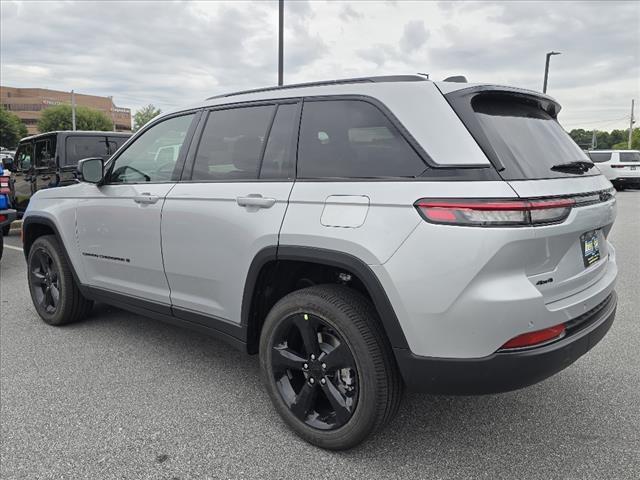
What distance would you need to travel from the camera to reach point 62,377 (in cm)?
349

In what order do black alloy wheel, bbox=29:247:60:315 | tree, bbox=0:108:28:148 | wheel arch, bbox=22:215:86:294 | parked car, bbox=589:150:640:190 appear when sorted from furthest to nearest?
tree, bbox=0:108:28:148 < parked car, bbox=589:150:640:190 < black alloy wheel, bbox=29:247:60:315 < wheel arch, bbox=22:215:86:294

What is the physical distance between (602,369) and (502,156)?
2099 mm

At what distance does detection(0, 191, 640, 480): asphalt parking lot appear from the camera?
246cm

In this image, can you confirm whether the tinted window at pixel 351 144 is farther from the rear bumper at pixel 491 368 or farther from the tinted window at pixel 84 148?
the tinted window at pixel 84 148

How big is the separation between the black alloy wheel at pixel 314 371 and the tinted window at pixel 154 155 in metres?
1.43

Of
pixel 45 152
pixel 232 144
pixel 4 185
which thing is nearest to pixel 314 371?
pixel 232 144

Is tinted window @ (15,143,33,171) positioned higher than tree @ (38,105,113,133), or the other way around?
tree @ (38,105,113,133)

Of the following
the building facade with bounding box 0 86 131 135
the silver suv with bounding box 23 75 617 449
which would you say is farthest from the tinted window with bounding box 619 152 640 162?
the building facade with bounding box 0 86 131 135

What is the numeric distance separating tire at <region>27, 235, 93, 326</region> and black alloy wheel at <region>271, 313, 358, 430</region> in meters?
2.48

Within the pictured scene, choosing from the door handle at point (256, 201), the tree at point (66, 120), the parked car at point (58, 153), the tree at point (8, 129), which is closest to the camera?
the door handle at point (256, 201)

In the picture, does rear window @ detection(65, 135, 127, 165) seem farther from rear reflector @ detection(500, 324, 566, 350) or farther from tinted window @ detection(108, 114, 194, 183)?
rear reflector @ detection(500, 324, 566, 350)

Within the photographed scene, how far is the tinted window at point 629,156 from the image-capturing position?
2240 centimetres

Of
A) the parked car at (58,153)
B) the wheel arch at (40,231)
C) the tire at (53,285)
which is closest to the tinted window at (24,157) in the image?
the parked car at (58,153)

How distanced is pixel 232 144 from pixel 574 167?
6.16 ft
